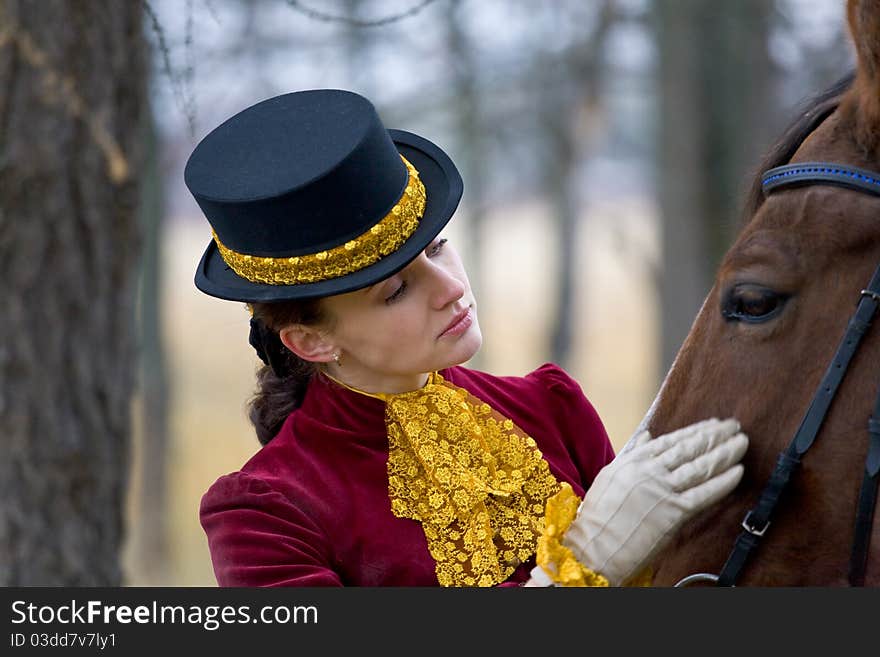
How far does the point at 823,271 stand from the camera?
188 cm

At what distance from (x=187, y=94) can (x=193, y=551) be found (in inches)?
271

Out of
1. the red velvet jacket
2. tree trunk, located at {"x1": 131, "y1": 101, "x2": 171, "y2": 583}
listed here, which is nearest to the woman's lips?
the red velvet jacket

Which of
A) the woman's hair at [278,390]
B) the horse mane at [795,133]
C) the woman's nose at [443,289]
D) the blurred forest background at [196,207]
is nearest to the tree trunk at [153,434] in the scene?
the blurred forest background at [196,207]

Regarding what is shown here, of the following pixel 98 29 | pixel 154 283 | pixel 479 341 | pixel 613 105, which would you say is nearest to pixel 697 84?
pixel 154 283

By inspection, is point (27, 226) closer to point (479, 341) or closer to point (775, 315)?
point (479, 341)

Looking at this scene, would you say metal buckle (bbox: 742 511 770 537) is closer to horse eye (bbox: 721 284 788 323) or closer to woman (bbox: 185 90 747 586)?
woman (bbox: 185 90 747 586)

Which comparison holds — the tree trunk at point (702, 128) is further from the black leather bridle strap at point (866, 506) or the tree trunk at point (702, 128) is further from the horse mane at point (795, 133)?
the black leather bridle strap at point (866, 506)

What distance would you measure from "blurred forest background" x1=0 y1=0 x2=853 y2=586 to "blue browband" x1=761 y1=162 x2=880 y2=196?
21 centimetres

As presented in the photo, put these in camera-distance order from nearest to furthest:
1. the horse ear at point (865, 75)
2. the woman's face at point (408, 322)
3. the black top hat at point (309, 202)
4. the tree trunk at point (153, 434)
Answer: the horse ear at point (865, 75), the black top hat at point (309, 202), the woman's face at point (408, 322), the tree trunk at point (153, 434)

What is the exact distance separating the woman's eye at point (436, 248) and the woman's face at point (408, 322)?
2 cm

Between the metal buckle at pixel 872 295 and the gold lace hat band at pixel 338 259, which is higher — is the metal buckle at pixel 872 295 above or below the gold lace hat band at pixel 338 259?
above

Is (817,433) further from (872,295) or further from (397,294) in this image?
(397,294)

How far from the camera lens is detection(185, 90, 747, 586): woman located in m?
1.92

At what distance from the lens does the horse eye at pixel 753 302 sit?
1.89 m
